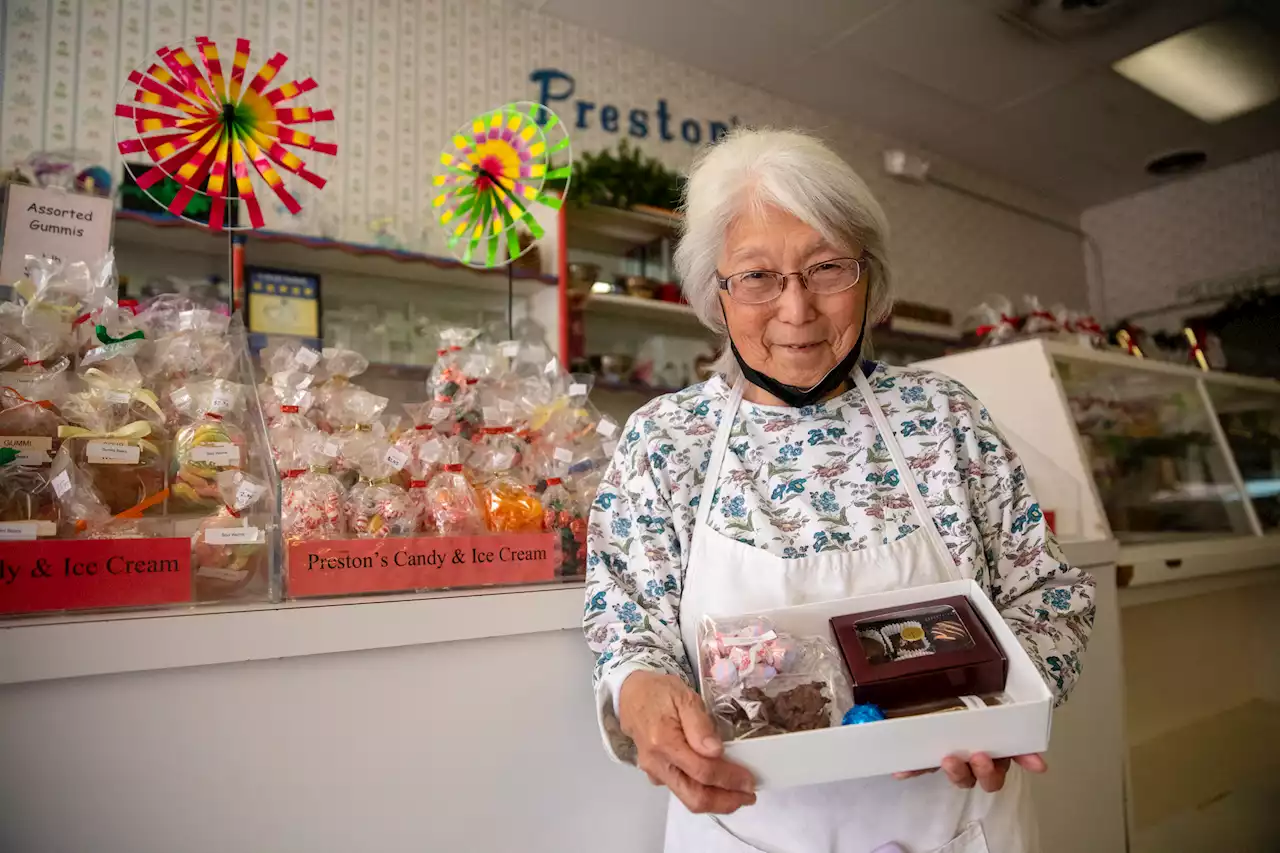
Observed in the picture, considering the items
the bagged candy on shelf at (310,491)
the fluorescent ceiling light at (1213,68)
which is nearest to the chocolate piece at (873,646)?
the bagged candy on shelf at (310,491)

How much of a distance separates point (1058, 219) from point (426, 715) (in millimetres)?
6668

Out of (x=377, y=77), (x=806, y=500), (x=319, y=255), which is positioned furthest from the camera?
(x=377, y=77)

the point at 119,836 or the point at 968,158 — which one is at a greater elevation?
the point at 968,158

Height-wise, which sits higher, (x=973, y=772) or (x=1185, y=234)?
(x=1185, y=234)

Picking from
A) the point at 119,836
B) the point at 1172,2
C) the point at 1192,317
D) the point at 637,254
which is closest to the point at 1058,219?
the point at 1192,317

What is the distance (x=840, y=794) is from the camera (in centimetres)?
102

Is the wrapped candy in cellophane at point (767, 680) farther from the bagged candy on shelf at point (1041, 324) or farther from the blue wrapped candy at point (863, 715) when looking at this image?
the bagged candy on shelf at point (1041, 324)

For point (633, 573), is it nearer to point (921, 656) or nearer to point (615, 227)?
point (921, 656)

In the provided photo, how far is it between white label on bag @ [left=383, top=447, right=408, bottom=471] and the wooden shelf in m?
1.73

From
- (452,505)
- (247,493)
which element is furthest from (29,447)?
(452,505)

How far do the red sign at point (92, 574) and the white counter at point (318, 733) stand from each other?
4 cm

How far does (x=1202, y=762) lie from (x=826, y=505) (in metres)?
2.13

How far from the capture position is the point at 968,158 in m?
5.40

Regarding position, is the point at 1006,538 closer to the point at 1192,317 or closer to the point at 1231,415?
the point at 1231,415
